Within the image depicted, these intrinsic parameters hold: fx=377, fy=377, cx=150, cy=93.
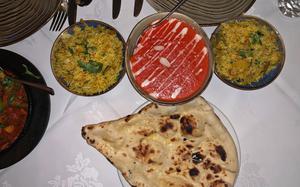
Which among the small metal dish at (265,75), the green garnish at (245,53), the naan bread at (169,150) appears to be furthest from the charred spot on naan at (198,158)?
the green garnish at (245,53)

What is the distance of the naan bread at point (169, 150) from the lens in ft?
6.29

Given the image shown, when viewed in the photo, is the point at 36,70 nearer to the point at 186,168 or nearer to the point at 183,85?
the point at 183,85

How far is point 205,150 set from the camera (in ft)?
6.32

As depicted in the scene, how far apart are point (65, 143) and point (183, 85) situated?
2.49 ft

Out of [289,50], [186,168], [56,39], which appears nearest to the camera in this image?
[186,168]

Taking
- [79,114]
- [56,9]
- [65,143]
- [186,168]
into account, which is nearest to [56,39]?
[56,9]

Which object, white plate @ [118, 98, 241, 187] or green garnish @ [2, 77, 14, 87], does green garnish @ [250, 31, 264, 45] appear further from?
green garnish @ [2, 77, 14, 87]

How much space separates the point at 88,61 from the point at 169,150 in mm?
640

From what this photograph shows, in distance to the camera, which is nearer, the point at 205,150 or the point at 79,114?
the point at 205,150

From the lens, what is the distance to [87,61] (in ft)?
6.64

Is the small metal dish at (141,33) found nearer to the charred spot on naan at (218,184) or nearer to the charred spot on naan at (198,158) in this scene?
the charred spot on naan at (198,158)

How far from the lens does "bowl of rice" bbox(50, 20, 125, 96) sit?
2.02 metres

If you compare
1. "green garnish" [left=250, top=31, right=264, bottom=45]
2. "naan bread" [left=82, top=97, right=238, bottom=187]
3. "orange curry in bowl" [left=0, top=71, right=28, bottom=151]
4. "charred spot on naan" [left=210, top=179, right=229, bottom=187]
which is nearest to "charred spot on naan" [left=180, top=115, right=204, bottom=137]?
"naan bread" [left=82, top=97, right=238, bottom=187]

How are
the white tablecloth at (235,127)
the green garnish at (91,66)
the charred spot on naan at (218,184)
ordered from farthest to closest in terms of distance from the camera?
the white tablecloth at (235,127)
the green garnish at (91,66)
the charred spot on naan at (218,184)
